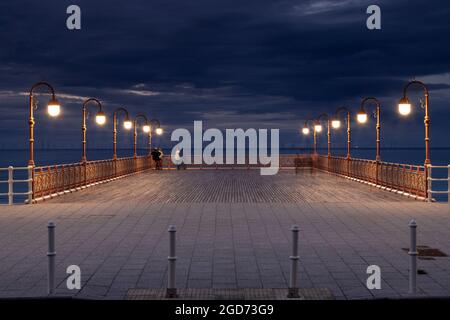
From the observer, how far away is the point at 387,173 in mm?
27078

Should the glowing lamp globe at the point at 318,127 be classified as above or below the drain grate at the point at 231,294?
above

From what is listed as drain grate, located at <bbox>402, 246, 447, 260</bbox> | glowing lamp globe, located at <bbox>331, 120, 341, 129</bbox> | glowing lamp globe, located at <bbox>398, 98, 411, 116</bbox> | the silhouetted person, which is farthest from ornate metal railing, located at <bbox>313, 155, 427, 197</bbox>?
the silhouetted person

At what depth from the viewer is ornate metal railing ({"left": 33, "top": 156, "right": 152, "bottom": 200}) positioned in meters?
22.1

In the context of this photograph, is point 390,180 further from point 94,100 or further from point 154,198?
point 94,100

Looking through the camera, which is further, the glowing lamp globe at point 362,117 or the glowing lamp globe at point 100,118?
the glowing lamp globe at point 100,118

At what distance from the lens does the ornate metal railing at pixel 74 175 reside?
2212 centimetres

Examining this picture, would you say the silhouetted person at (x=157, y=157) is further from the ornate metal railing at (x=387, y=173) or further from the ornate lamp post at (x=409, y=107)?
the ornate lamp post at (x=409, y=107)

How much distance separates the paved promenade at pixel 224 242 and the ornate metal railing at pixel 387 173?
968mm

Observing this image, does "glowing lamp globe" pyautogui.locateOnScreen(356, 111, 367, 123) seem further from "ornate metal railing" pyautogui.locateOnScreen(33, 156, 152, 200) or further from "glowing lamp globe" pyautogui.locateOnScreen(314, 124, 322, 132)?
"glowing lamp globe" pyautogui.locateOnScreen(314, 124, 322, 132)

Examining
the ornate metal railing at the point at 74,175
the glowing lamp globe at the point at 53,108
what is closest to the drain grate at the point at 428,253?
the ornate metal railing at the point at 74,175

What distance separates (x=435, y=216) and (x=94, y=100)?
21.6m

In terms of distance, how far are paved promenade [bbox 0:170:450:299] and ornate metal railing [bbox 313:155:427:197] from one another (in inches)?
38.1
